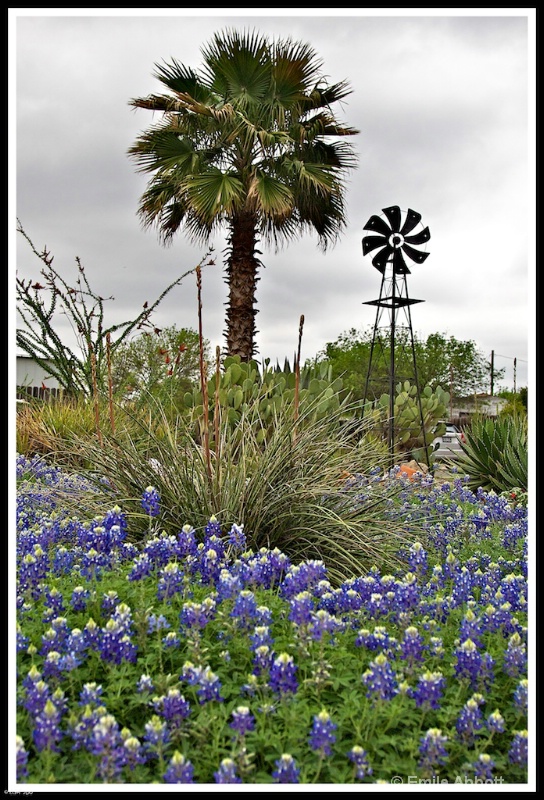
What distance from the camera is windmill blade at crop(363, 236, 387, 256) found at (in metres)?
10.1

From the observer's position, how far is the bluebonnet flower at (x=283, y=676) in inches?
75.9

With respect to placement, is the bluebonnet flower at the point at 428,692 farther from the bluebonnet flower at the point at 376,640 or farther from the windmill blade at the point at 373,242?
the windmill blade at the point at 373,242

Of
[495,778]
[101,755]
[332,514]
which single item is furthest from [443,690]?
[332,514]

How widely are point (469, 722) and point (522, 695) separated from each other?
0.72 feet

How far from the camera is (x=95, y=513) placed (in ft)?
13.0

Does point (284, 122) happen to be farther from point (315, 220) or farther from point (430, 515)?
point (430, 515)

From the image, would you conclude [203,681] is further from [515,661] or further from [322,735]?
[515,661]

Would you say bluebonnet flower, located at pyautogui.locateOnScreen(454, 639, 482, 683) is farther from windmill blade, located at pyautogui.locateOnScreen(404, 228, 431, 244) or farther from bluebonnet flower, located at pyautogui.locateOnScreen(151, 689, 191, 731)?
windmill blade, located at pyautogui.locateOnScreen(404, 228, 431, 244)

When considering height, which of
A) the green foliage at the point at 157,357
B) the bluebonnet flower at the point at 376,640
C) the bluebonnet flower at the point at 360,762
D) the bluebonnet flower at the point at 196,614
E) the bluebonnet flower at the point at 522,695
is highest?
the green foliage at the point at 157,357

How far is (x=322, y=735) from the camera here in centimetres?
174

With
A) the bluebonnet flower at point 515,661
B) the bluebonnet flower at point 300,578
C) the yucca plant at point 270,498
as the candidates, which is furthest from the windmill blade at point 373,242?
the bluebonnet flower at point 515,661

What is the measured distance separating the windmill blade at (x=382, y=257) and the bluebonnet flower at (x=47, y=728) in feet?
30.1

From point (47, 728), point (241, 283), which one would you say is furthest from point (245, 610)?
point (241, 283)

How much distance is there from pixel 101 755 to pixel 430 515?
3.27 m
